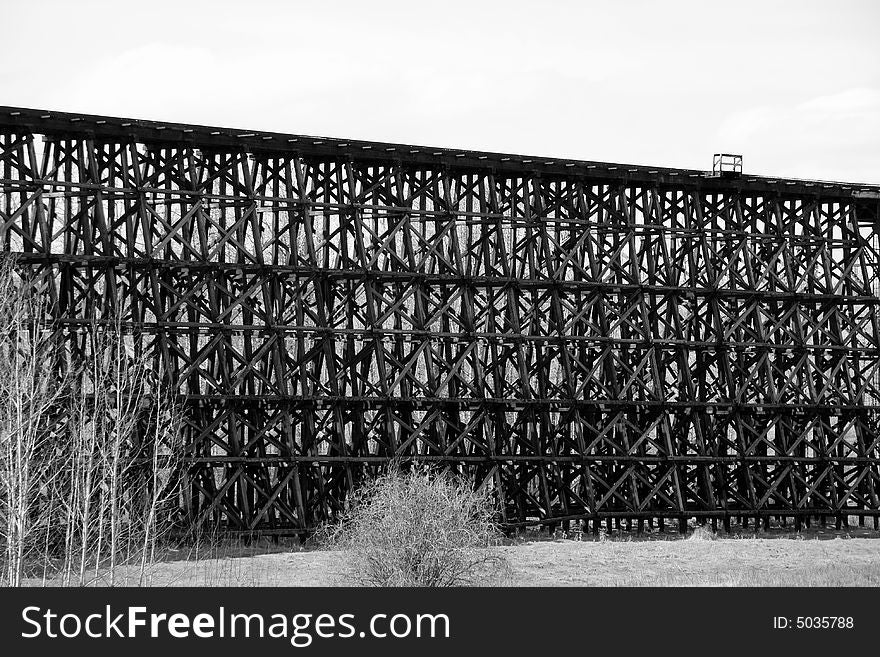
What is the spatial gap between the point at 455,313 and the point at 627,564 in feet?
23.7

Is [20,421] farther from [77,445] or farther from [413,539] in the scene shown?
[413,539]

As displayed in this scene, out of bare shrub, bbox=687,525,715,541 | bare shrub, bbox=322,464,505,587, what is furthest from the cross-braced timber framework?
bare shrub, bbox=322,464,505,587

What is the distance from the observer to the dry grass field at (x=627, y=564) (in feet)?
→ 69.6

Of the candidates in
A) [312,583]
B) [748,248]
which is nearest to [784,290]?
[748,248]

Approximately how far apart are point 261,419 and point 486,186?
771cm

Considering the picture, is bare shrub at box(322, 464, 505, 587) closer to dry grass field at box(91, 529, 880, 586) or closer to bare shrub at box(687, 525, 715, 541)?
dry grass field at box(91, 529, 880, 586)

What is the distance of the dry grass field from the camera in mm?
21219

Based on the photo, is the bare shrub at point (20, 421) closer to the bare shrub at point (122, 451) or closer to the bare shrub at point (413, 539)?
the bare shrub at point (122, 451)

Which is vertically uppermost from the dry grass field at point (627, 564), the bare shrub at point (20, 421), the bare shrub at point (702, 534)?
the bare shrub at point (20, 421)

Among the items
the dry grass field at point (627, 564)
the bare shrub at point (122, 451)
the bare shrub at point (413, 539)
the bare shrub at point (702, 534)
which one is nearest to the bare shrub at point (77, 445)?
the bare shrub at point (122, 451)

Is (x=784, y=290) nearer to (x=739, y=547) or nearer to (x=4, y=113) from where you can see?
(x=739, y=547)

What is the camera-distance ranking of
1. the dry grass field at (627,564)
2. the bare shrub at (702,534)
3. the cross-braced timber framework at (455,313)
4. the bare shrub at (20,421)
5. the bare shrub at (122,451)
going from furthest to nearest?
the bare shrub at (702,534) → the cross-braced timber framework at (455,313) → the bare shrub at (122,451) → the dry grass field at (627,564) → the bare shrub at (20,421)

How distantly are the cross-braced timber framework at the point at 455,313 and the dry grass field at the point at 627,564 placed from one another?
1262mm

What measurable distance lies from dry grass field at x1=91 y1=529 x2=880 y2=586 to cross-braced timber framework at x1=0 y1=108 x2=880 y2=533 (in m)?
1.26
